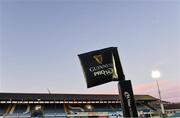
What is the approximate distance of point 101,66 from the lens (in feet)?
29.2

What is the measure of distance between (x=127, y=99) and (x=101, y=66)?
5.44 feet

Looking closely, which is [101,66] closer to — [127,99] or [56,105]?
[127,99]

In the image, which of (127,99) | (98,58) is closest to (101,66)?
(98,58)

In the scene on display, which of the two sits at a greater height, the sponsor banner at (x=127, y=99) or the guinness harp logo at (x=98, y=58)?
the guinness harp logo at (x=98, y=58)

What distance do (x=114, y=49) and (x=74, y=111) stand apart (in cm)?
2673

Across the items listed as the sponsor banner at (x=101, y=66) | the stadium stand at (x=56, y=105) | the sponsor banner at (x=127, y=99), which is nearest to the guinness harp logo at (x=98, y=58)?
the sponsor banner at (x=101, y=66)

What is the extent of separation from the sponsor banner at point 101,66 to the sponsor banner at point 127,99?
0.35 m

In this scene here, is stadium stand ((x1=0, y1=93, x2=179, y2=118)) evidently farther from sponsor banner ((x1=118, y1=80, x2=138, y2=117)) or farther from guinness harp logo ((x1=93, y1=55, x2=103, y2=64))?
guinness harp logo ((x1=93, y1=55, x2=103, y2=64))

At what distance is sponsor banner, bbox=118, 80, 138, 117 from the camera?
8.47m

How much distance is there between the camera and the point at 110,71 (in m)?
8.86

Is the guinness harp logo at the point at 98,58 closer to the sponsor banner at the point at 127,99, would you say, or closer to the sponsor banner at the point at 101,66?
the sponsor banner at the point at 101,66

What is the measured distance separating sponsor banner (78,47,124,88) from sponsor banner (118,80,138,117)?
1.15 ft

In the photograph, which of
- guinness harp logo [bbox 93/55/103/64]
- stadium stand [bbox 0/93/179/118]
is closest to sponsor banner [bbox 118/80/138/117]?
guinness harp logo [bbox 93/55/103/64]

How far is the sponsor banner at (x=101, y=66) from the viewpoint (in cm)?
880
